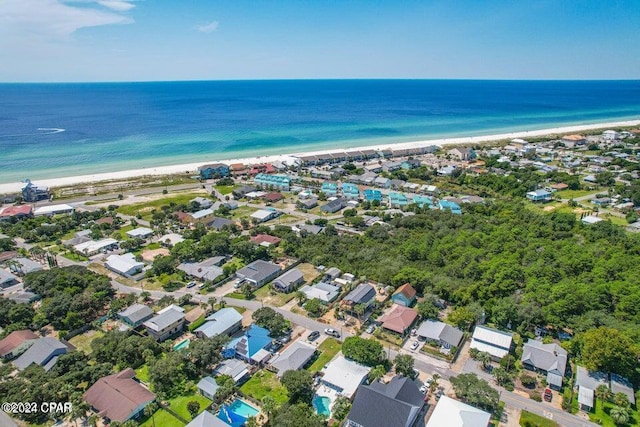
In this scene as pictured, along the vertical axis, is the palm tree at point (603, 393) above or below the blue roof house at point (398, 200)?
below

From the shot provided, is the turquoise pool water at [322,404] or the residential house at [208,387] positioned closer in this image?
the turquoise pool water at [322,404]

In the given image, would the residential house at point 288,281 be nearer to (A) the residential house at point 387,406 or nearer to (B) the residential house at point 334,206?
(A) the residential house at point 387,406

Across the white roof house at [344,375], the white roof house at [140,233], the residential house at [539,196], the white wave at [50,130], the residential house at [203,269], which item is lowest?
the white roof house at [344,375]

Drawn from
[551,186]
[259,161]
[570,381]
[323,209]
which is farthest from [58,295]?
[551,186]

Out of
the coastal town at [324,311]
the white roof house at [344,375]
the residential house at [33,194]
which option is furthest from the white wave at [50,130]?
A: the white roof house at [344,375]

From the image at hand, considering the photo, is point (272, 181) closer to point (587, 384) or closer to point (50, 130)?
point (587, 384)

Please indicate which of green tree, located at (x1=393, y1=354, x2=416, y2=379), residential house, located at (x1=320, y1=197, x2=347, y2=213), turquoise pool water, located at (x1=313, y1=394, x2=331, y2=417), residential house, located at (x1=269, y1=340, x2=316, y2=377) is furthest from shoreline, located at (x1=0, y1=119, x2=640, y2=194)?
turquoise pool water, located at (x1=313, y1=394, x2=331, y2=417)
